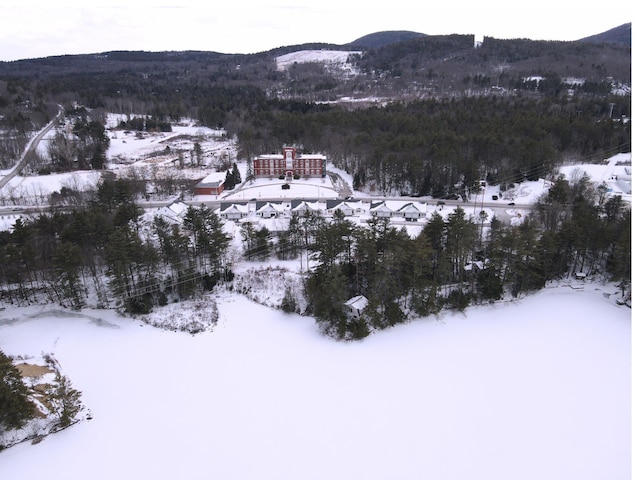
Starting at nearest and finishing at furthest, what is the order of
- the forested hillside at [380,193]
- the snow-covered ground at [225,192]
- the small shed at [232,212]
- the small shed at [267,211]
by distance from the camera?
the forested hillside at [380,193] → the small shed at [232,212] → the small shed at [267,211] → the snow-covered ground at [225,192]

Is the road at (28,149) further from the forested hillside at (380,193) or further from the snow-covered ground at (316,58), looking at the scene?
the snow-covered ground at (316,58)

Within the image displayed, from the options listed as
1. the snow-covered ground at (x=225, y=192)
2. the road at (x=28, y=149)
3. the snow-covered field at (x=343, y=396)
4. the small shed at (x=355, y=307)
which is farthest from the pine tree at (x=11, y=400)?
the road at (x=28, y=149)

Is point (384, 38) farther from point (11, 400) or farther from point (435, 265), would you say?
point (11, 400)

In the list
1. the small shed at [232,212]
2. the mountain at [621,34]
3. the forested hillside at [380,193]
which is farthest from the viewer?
the small shed at [232,212]

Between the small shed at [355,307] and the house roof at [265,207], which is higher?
the house roof at [265,207]

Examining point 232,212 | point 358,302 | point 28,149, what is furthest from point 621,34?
point 28,149

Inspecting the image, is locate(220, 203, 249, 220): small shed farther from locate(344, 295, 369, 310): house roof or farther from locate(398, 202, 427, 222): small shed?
locate(344, 295, 369, 310): house roof
